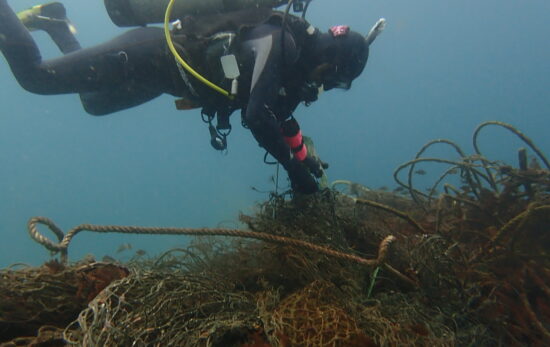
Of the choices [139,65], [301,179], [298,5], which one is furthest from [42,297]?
[298,5]

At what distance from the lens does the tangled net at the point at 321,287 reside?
1.78 metres

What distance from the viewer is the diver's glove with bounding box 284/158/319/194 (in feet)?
11.3

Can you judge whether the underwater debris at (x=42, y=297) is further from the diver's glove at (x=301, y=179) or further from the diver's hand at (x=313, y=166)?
the diver's hand at (x=313, y=166)

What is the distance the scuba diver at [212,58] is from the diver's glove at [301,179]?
27 centimetres

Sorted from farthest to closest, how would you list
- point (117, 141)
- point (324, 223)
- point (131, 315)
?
point (117, 141)
point (324, 223)
point (131, 315)

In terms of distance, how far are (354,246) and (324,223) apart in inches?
16.3

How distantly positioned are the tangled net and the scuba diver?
1285 mm

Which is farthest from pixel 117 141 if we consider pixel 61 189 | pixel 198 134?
pixel 198 134

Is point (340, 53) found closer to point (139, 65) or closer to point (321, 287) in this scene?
point (139, 65)

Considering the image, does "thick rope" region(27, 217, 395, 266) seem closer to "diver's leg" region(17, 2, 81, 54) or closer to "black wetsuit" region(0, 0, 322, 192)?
"black wetsuit" region(0, 0, 322, 192)

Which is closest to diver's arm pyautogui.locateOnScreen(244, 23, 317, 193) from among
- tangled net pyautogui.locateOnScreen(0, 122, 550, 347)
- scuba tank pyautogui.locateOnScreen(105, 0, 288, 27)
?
tangled net pyautogui.locateOnScreen(0, 122, 550, 347)

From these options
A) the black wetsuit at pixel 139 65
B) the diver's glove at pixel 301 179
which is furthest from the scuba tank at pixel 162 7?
the diver's glove at pixel 301 179

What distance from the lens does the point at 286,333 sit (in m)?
1.83

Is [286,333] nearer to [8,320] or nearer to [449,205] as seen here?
[8,320]
